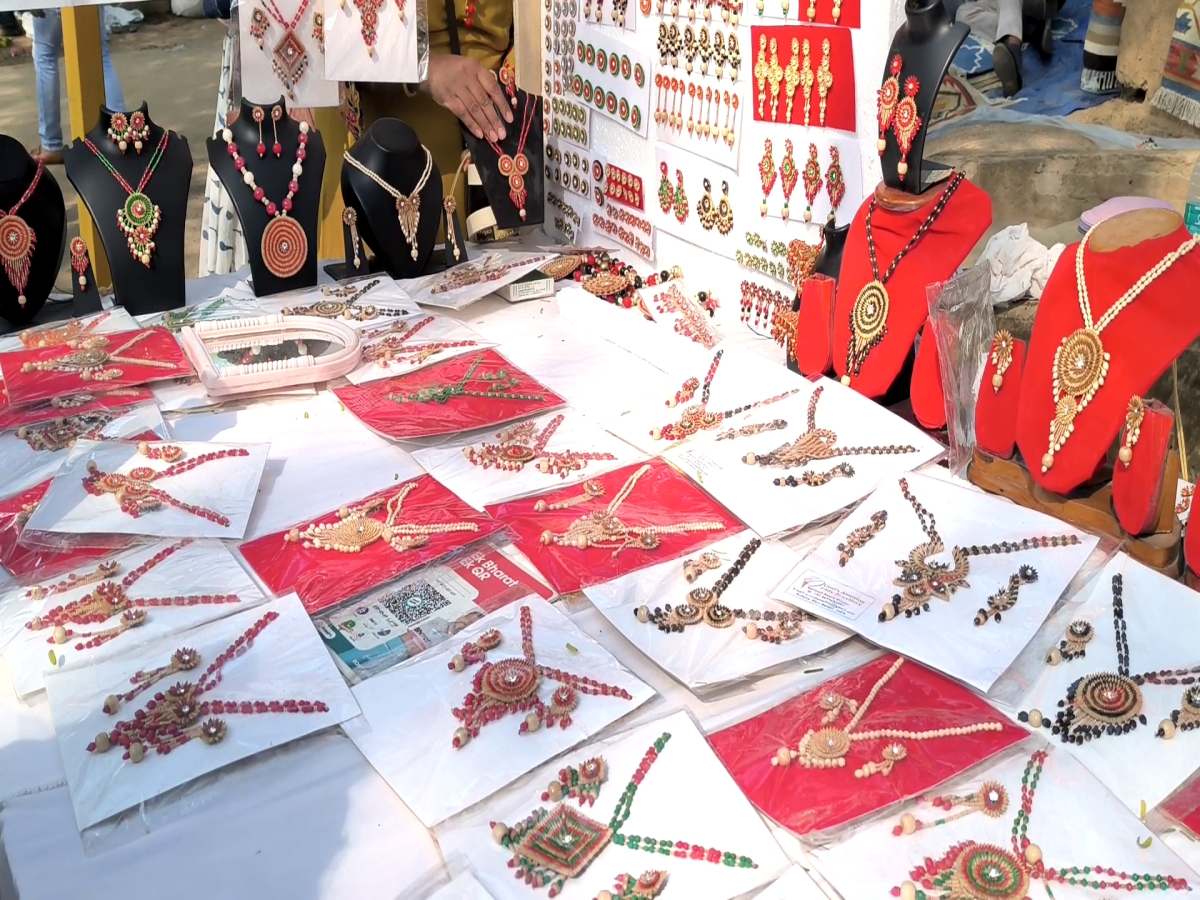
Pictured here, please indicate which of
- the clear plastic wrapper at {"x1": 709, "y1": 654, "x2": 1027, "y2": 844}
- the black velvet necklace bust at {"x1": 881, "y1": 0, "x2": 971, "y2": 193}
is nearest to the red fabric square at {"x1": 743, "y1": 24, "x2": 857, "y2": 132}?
the black velvet necklace bust at {"x1": 881, "y1": 0, "x2": 971, "y2": 193}

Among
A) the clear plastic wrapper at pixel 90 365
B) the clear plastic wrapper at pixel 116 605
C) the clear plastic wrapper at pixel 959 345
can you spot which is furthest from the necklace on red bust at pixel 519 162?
the clear plastic wrapper at pixel 116 605

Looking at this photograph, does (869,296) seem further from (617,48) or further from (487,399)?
(617,48)

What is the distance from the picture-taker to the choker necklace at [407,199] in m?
2.51

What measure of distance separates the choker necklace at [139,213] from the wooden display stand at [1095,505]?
1796 millimetres

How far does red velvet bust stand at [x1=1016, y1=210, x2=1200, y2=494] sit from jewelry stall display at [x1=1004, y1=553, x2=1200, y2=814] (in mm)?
180

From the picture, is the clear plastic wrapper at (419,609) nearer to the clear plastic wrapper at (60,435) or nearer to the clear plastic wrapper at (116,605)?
the clear plastic wrapper at (116,605)

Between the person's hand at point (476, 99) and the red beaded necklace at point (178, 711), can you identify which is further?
the person's hand at point (476, 99)

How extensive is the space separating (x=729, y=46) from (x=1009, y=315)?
2.67 feet

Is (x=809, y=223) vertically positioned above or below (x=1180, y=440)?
above

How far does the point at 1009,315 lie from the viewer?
2.26 meters

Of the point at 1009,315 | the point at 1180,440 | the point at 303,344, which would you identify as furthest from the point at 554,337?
the point at 1180,440

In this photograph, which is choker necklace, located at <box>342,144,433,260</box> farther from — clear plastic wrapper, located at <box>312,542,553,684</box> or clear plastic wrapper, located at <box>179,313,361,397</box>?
clear plastic wrapper, located at <box>312,542,553,684</box>

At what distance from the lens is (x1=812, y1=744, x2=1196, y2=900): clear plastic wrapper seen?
105 cm

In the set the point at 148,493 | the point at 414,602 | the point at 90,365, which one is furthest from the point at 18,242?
the point at 414,602
